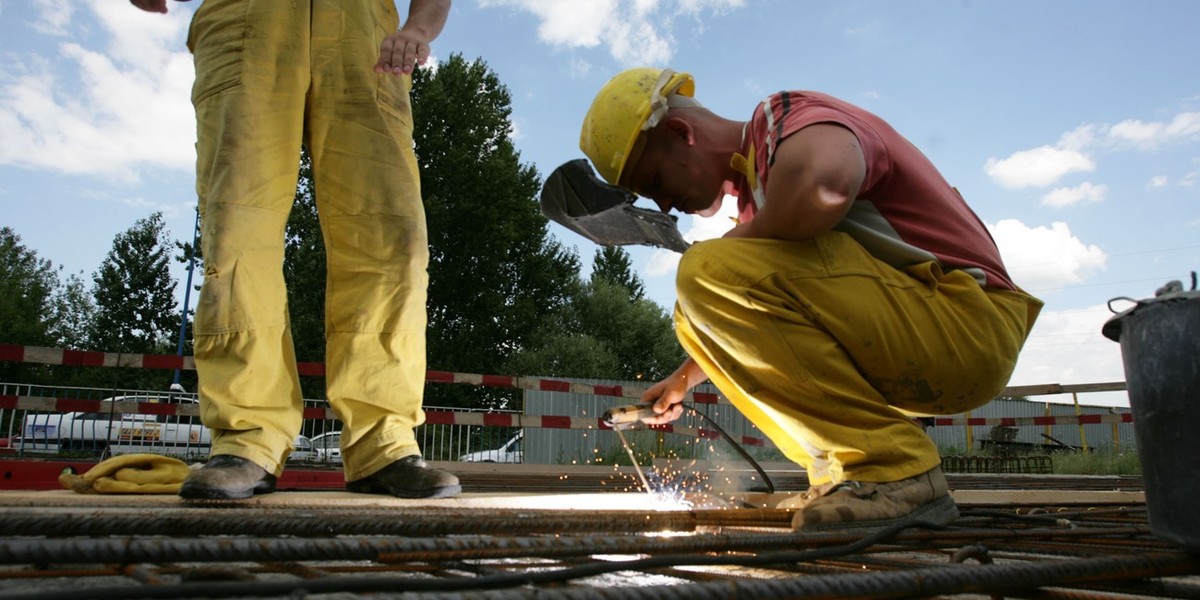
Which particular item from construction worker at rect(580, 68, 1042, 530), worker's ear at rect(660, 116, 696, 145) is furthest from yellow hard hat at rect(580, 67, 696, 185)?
construction worker at rect(580, 68, 1042, 530)

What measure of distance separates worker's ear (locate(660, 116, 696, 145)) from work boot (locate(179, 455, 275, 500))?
150cm

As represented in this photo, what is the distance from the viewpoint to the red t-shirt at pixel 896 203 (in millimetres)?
2088

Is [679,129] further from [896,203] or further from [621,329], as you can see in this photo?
[621,329]

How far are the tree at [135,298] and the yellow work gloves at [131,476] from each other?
4275 cm

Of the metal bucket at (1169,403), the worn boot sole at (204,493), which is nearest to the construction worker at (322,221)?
the worn boot sole at (204,493)

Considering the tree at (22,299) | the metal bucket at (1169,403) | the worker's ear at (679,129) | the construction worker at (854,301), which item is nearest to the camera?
the metal bucket at (1169,403)

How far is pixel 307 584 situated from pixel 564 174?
2053mm

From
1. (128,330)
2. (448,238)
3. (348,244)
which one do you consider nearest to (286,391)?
(348,244)

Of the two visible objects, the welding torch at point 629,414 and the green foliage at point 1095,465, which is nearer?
the welding torch at point 629,414

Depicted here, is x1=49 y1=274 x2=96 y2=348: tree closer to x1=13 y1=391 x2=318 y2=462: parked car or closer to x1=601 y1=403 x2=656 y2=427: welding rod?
x1=13 y1=391 x2=318 y2=462: parked car

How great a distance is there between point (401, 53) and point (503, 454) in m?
13.1

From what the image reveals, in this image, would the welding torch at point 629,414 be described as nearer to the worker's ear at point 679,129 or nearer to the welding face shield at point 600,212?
the welding face shield at point 600,212

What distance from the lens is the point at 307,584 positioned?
0.80m

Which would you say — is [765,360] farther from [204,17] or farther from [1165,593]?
[204,17]
